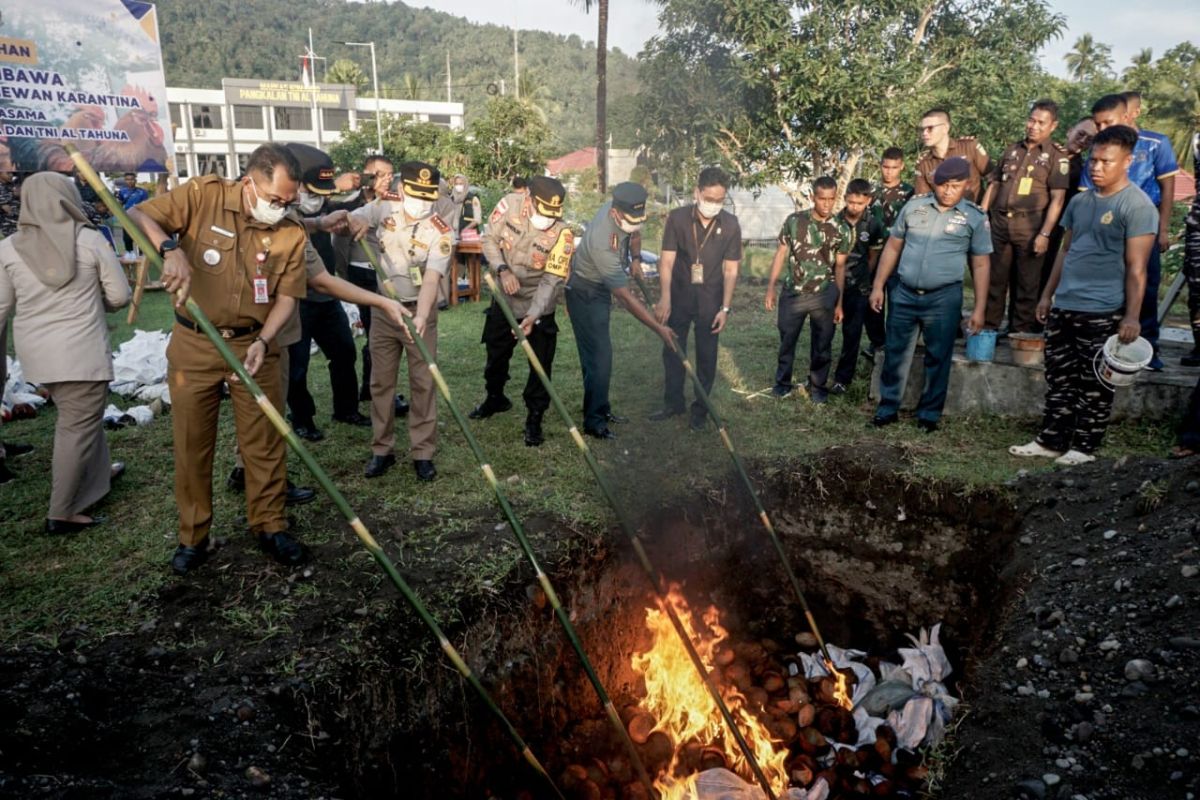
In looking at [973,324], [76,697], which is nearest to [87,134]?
[76,697]

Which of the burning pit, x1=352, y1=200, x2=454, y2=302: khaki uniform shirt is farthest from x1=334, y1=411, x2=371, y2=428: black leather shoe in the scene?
the burning pit

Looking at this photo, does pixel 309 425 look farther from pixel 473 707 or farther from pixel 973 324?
pixel 973 324

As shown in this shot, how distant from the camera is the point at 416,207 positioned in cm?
535

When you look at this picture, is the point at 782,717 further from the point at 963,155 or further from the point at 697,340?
the point at 963,155

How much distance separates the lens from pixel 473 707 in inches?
146

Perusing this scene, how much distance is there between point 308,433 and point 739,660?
386 cm

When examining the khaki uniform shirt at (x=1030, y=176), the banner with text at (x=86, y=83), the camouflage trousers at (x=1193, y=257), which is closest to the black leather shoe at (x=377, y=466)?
the khaki uniform shirt at (x=1030, y=176)

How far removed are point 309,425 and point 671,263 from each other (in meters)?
3.36

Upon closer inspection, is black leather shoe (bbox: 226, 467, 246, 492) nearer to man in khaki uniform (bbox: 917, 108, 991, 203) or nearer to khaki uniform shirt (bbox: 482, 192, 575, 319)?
khaki uniform shirt (bbox: 482, 192, 575, 319)

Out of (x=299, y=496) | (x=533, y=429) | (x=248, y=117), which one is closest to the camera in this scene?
(x=299, y=496)

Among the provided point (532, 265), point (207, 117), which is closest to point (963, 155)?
point (532, 265)

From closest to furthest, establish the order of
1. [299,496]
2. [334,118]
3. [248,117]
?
[299,496]
[248,117]
[334,118]

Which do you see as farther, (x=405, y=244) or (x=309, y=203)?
(x=309, y=203)

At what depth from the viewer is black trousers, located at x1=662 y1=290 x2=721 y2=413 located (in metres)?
6.41
